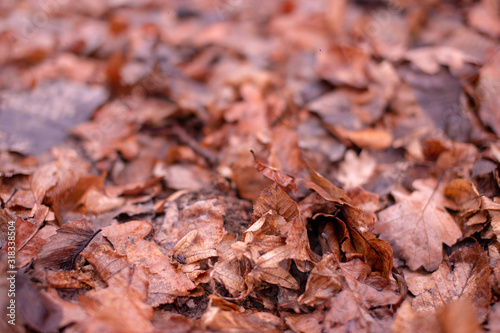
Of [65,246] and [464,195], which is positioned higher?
[65,246]

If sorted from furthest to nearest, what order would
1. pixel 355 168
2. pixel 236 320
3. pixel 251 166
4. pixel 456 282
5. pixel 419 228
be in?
pixel 355 168
pixel 251 166
pixel 419 228
pixel 456 282
pixel 236 320

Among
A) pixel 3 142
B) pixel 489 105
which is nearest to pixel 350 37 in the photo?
pixel 489 105

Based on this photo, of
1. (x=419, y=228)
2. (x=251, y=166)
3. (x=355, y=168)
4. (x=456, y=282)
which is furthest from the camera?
(x=355, y=168)

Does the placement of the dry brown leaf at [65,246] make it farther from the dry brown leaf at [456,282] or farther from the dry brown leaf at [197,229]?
the dry brown leaf at [456,282]

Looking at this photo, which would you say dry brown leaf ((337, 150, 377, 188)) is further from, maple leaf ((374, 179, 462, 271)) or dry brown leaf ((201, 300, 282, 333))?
dry brown leaf ((201, 300, 282, 333))

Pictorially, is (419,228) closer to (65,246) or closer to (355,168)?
(355,168)

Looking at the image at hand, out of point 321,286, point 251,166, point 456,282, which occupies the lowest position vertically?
point 456,282

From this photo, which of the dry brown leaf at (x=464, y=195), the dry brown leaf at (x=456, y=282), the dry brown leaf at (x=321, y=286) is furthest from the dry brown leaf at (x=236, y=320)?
the dry brown leaf at (x=464, y=195)

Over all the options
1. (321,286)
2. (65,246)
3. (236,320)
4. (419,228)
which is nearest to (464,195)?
(419,228)

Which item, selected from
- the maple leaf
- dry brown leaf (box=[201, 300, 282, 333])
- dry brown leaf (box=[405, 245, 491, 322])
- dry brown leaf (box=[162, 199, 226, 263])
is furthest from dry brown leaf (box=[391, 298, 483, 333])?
dry brown leaf (box=[162, 199, 226, 263])
